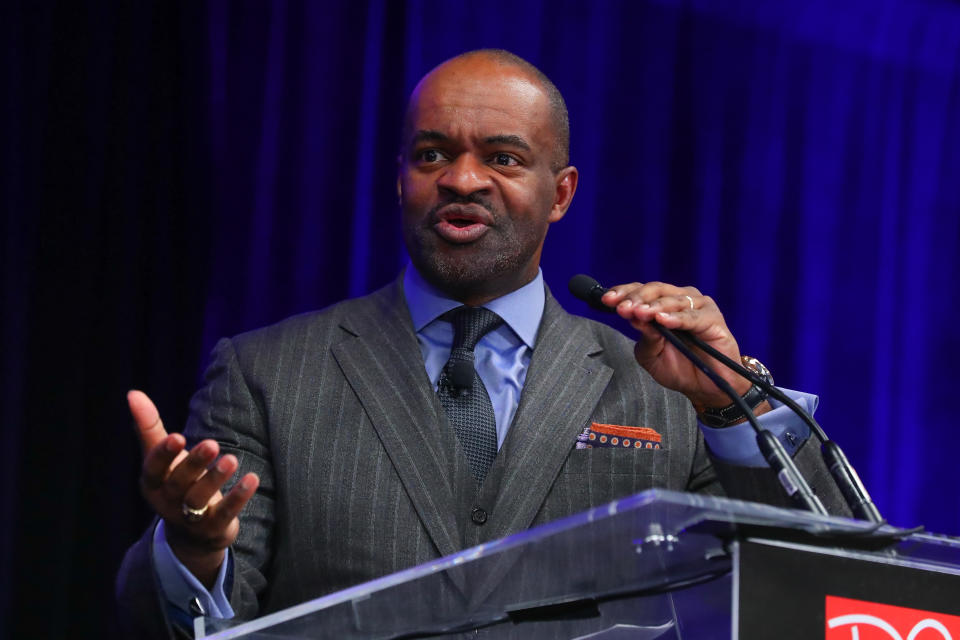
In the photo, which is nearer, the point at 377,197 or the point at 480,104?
the point at 480,104

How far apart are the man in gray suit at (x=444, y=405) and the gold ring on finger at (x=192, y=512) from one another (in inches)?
6.1

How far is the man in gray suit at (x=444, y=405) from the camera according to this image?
4.66 feet

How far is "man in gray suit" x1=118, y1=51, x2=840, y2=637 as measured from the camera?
1420mm

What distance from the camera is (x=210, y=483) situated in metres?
1.04

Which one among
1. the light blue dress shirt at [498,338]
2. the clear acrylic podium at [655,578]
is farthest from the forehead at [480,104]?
the clear acrylic podium at [655,578]

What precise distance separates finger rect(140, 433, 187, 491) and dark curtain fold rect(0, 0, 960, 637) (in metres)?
1.20

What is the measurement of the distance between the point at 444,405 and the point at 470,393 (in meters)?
0.05

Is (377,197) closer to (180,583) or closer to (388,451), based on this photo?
(388,451)

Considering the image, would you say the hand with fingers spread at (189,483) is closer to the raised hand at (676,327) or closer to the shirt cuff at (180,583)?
the shirt cuff at (180,583)

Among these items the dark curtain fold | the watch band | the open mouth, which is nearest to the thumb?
the watch band

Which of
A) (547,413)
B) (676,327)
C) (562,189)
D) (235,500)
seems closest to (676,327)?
(676,327)

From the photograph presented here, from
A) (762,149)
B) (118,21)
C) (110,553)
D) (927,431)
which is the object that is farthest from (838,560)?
(927,431)

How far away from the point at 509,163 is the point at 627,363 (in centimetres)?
41

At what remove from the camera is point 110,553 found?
2160 millimetres
